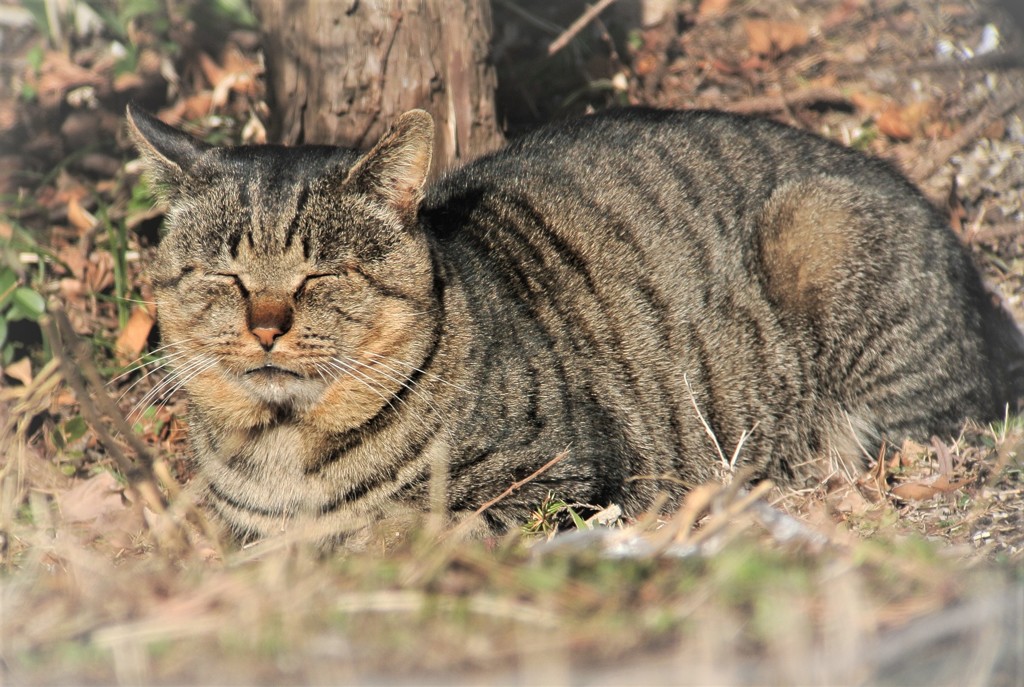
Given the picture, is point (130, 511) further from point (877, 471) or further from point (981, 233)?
point (981, 233)

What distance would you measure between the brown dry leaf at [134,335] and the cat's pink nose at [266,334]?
1842 mm

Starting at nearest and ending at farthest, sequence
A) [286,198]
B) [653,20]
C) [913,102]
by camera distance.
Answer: [286,198]
[913,102]
[653,20]

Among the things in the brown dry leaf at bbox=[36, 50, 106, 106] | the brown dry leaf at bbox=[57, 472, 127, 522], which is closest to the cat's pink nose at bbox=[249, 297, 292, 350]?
the brown dry leaf at bbox=[57, 472, 127, 522]

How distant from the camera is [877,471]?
156 inches

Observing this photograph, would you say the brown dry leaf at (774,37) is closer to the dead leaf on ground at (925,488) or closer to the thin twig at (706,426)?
the thin twig at (706,426)

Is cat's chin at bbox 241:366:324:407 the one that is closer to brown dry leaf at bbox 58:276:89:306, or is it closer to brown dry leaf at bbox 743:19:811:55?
brown dry leaf at bbox 58:276:89:306

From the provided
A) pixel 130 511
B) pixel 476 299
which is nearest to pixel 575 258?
pixel 476 299

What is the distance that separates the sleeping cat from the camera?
3.21 metres

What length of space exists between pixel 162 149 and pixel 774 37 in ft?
12.5

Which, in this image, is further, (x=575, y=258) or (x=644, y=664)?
(x=575, y=258)

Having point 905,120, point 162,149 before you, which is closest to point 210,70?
point 162,149

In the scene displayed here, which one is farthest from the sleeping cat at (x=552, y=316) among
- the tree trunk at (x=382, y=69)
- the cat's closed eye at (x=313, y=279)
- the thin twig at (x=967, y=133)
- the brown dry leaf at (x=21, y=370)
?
the brown dry leaf at (x=21, y=370)

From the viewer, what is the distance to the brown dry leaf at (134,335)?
4.67 meters

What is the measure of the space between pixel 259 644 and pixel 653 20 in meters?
5.02
